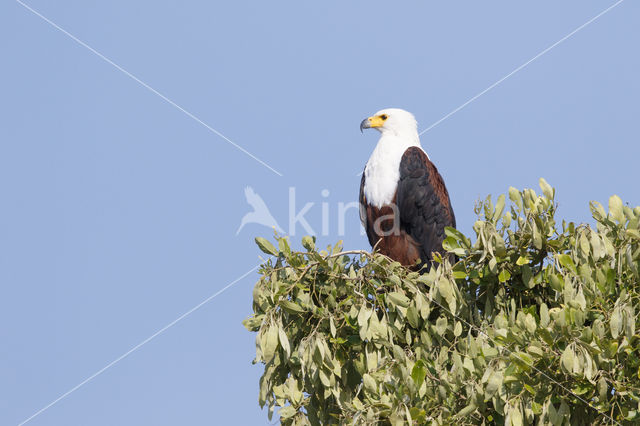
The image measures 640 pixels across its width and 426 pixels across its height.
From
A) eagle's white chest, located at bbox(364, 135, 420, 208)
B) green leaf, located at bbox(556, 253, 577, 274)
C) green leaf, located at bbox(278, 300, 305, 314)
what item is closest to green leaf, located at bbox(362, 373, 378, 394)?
green leaf, located at bbox(278, 300, 305, 314)

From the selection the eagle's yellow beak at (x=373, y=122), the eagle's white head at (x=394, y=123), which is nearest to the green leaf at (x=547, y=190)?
the eagle's white head at (x=394, y=123)

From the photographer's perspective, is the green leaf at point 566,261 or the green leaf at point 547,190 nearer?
the green leaf at point 566,261

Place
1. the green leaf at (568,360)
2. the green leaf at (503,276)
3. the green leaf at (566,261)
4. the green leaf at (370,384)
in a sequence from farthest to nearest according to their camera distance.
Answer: the green leaf at (503,276), the green leaf at (566,261), the green leaf at (370,384), the green leaf at (568,360)

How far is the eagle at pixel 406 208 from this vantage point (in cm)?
764

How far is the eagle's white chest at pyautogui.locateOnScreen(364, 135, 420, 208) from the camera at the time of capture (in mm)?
7691

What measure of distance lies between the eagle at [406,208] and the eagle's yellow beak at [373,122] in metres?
0.63

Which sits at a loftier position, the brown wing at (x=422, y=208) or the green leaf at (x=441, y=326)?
the brown wing at (x=422, y=208)

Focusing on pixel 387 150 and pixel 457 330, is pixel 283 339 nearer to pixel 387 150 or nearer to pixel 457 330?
pixel 457 330

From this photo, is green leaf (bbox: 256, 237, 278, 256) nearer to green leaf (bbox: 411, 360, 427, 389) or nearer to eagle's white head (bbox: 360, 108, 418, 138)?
green leaf (bbox: 411, 360, 427, 389)

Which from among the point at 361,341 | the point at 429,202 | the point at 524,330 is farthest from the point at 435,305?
the point at 429,202

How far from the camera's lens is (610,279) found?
4.46 m

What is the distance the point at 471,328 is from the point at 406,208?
105 inches

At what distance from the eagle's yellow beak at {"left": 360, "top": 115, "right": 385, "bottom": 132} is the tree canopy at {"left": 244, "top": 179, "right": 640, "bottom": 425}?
3.19 m

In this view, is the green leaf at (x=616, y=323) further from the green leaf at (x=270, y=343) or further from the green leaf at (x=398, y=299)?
the green leaf at (x=270, y=343)
